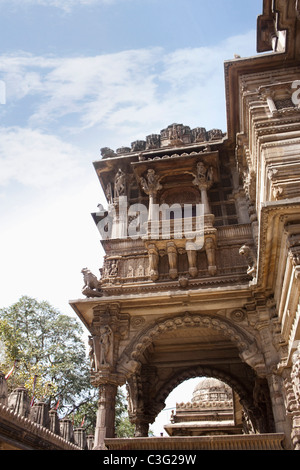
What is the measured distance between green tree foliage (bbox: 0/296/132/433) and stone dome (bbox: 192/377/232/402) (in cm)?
683

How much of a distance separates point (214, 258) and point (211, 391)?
17.9m

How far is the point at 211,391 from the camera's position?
26859 mm

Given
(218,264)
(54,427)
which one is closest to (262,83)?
(218,264)

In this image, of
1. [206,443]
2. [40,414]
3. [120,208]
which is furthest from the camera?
[120,208]

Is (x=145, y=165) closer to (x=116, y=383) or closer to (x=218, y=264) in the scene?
(x=218, y=264)

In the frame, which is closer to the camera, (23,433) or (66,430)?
(23,433)

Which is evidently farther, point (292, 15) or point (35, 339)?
point (35, 339)

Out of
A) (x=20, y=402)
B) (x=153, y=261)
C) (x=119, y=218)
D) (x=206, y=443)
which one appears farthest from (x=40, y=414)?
(x=119, y=218)

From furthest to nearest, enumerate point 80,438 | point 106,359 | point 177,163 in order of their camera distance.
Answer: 1. point 80,438
2. point 177,163
3. point 106,359

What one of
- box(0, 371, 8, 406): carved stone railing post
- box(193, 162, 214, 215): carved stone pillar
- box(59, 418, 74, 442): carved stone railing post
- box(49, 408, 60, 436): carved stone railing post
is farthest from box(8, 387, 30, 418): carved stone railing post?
box(193, 162, 214, 215): carved stone pillar

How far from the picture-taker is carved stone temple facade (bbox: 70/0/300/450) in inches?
363

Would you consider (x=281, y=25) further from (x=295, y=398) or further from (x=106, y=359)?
(x=106, y=359)

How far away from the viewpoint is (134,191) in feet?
50.4
